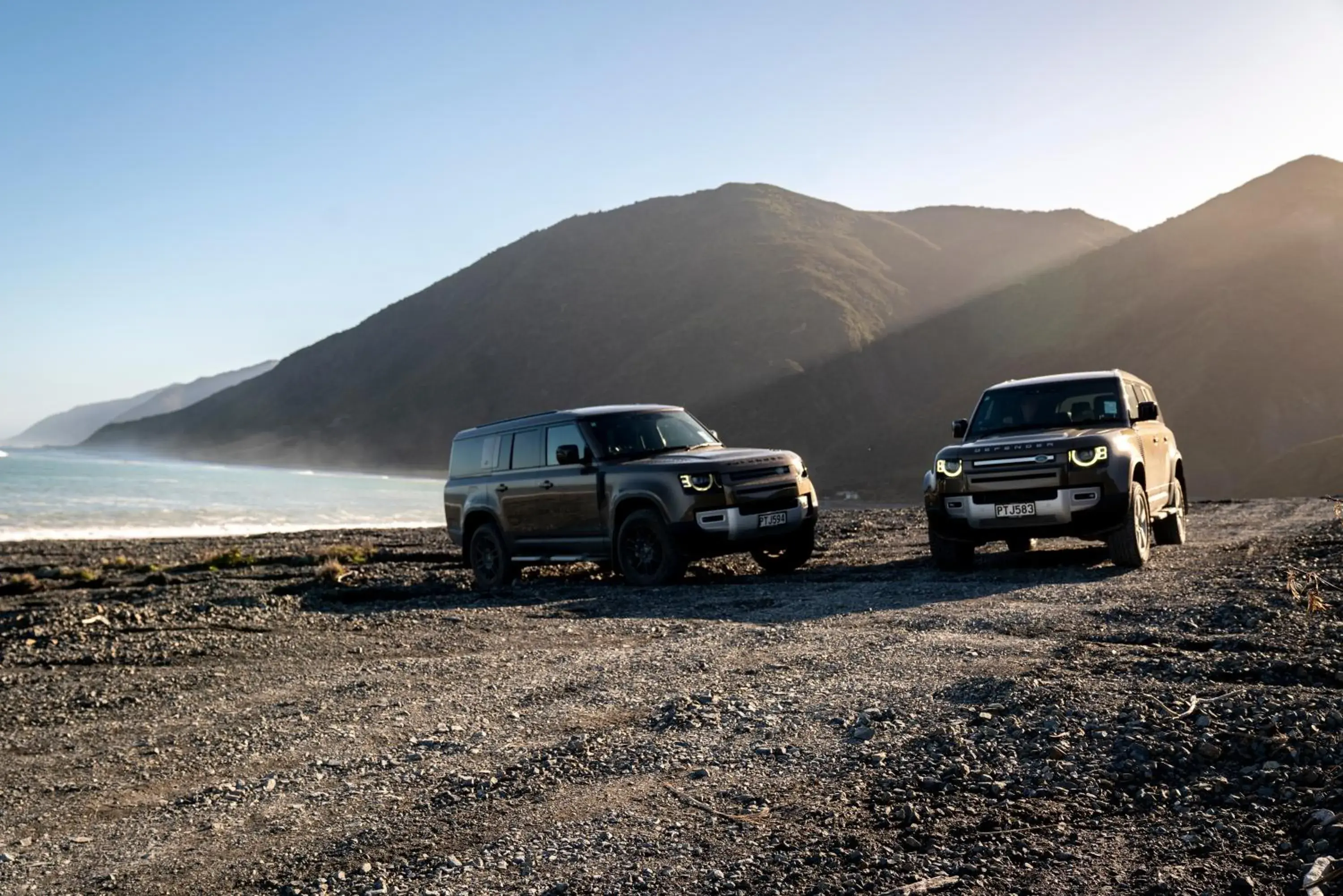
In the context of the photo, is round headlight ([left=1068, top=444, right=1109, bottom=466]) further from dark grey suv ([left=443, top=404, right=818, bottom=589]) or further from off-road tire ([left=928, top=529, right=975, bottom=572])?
dark grey suv ([left=443, top=404, right=818, bottom=589])

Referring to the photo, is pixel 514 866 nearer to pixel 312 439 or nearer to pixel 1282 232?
pixel 1282 232

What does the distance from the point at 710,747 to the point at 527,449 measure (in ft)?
30.0

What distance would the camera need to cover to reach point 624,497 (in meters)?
12.7

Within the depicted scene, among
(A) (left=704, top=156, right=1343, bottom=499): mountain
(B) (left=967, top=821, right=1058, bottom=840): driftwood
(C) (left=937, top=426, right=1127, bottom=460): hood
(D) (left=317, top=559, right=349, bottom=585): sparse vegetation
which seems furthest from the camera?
(A) (left=704, top=156, right=1343, bottom=499): mountain

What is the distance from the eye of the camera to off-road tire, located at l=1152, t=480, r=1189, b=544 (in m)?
14.1

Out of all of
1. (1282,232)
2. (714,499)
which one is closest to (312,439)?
(1282,232)

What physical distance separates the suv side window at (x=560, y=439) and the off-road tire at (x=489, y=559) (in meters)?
1.33

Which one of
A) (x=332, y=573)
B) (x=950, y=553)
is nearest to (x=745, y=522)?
(x=950, y=553)

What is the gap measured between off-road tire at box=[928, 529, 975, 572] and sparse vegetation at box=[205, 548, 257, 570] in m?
11.9

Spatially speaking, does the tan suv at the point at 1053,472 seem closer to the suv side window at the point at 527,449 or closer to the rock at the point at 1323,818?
the suv side window at the point at 527,449

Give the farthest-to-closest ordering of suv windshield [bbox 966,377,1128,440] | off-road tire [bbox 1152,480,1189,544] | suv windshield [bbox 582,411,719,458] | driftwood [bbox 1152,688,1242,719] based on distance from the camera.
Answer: off-road tire [bbox 1152,480,1189,544] < suv windshield [bbox 582,411,719,458] < suv windshield [bbox 966,377,1128,440] < driftwood [bbox 1152,688,1242,719]

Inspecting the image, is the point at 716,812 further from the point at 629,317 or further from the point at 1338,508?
the point at 629,317

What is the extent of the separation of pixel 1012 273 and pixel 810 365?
3620 centimetres

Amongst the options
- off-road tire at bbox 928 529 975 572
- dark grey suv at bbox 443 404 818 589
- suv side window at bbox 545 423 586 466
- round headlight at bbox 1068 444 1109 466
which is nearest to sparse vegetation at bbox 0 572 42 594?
dark grey suv at bbox 443 404 818 589
